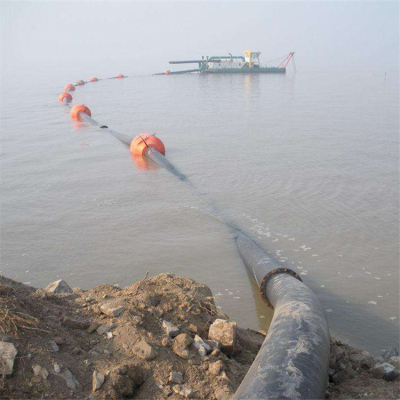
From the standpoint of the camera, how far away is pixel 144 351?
461 centimetres

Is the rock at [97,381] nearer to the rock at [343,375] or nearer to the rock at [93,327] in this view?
the rock at [93,327]

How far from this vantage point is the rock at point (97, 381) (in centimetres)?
416

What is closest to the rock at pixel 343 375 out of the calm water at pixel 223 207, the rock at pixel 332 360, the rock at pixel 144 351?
the rock at pixel 332 360

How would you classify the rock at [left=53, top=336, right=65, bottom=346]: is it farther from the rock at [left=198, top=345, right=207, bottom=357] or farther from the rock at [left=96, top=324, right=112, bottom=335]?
the rock at [left=198, top=345, right=207, bottom=357]

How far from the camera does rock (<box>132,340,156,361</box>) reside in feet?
15.0

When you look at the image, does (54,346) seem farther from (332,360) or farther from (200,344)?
(332,360)

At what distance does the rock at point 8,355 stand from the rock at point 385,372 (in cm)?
424

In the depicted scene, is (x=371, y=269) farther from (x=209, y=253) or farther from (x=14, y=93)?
(x=14, y=93)

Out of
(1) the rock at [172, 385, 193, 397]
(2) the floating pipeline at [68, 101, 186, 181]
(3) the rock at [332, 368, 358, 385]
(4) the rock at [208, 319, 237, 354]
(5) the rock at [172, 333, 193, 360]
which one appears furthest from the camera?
(2) the floating pipeline at [68, 101, 186, 181]

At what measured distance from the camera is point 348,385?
5098 millimetres

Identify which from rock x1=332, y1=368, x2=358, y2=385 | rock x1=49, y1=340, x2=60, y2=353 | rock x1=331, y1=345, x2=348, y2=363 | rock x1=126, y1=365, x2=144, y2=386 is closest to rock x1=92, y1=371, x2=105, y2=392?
rock x1=126, y1=365, x2=144, y2=386

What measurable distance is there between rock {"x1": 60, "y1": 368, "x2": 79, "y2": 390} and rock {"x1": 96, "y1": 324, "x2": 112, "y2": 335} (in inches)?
28.3

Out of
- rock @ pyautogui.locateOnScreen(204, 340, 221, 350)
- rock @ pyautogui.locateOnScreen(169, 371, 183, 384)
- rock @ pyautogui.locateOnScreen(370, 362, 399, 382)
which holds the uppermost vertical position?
rock @ pyautogui.locateOnScreen(169, 371, 183, 384)

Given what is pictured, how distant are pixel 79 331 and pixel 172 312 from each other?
117 centimetres
